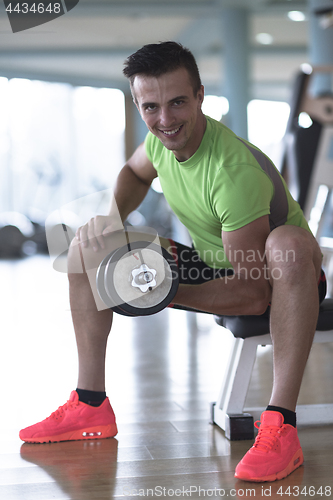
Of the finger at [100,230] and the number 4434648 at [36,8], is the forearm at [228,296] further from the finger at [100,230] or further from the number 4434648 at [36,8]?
the number 4434648 at [36,8]

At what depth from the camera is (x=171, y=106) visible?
3.48ft

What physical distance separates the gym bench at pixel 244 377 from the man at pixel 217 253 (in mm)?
60

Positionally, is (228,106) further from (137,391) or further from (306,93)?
(137,391)

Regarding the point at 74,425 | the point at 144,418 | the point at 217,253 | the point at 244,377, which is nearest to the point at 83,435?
the point at 74,425

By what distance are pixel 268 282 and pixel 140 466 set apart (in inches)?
16.8

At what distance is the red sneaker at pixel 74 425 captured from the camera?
1168mm

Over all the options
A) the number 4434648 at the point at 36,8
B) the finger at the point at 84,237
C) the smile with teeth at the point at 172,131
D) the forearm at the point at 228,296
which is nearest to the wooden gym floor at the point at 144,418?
the finger at the point at 84,237

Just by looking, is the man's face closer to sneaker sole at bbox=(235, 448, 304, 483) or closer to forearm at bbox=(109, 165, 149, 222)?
forearm at bbox=(109, 165, 149, 222)

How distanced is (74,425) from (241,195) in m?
0.61

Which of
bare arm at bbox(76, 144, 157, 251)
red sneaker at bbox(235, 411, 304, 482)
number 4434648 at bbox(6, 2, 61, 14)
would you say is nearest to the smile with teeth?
bare arm at bbox(76, 144, 157, 251)

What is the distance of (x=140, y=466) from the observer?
1026mm

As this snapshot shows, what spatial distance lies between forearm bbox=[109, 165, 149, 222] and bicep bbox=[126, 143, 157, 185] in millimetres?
11

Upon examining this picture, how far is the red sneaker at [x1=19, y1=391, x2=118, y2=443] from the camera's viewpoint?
1.17 metres

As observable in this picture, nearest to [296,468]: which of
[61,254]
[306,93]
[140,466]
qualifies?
[140,466]
